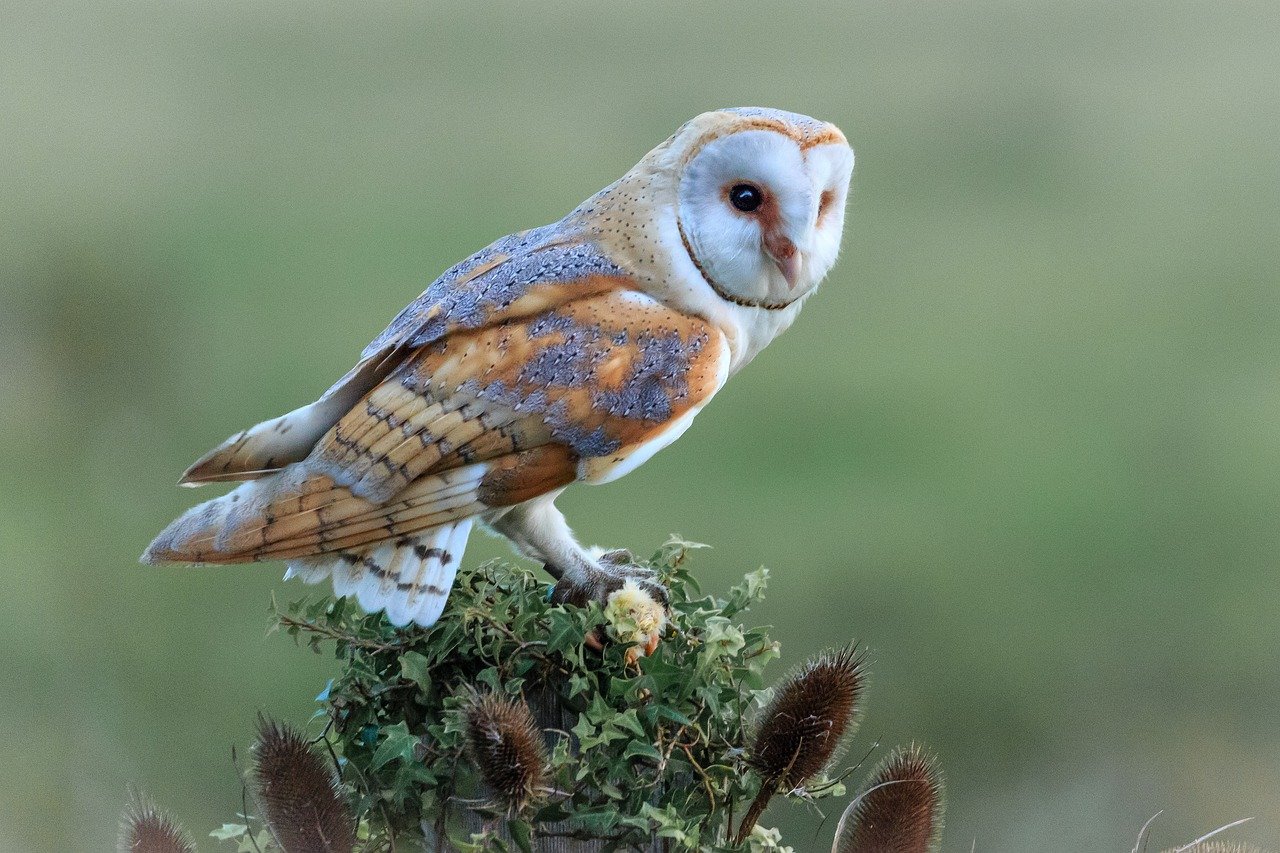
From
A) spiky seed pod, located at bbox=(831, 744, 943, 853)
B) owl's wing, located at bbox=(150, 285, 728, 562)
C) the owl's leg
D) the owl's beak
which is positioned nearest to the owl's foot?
the owl's leg

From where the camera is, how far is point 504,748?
1.14 m

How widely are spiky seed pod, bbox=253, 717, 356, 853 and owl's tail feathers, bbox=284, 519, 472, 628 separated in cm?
17

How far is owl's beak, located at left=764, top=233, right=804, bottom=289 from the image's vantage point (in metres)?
1.49

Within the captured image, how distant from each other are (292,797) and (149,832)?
14 cm

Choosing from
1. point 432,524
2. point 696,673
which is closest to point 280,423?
point 432,524

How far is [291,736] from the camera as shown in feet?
4.14

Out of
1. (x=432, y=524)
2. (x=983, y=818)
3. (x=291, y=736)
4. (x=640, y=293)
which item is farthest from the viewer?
(x=983, y=818)

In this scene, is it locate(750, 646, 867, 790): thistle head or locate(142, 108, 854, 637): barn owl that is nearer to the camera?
locate(750, 646, 867, 790): thistle head

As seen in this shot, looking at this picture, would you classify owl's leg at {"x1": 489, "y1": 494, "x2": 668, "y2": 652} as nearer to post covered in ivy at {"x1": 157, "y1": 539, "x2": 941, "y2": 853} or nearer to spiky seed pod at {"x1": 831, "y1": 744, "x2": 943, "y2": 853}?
post covered in ivy at {"x1": 157, "y1": 539, "x2": 941, "y2": 853}

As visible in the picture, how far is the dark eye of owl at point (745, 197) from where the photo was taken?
4.92 ft

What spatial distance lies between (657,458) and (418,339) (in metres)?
2.06

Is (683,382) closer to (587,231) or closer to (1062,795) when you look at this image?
(587,231)

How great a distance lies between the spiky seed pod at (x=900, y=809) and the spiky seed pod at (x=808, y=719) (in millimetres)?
68

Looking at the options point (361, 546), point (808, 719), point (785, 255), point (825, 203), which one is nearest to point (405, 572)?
point (361, 546)
